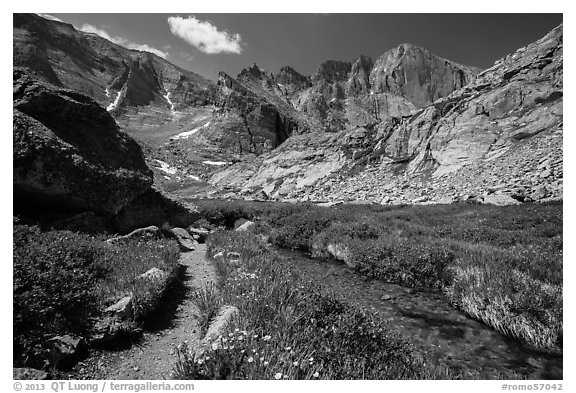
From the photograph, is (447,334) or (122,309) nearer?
(122,309)

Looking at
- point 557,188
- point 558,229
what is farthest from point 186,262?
point 557,188

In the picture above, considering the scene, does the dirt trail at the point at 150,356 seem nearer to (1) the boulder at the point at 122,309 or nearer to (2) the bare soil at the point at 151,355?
(2) the bare soil at the point at 151,355

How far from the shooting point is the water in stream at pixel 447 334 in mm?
5891

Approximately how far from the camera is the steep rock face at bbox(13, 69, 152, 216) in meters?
9.38

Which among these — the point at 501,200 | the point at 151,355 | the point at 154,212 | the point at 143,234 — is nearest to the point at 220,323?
the point at 151,355

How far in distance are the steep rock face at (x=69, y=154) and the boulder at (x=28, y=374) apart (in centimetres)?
Answer: 709

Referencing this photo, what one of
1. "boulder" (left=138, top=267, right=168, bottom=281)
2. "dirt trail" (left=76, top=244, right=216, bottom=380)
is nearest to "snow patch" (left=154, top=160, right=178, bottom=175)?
"boulder" (left=138, top=267, right=168, bottom=281)

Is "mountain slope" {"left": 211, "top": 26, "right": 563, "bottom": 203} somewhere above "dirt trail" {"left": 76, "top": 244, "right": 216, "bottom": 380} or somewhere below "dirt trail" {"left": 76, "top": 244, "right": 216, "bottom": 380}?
above

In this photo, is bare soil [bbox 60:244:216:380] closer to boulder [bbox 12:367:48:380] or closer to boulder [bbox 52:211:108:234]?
boulder [bbox 12:367:48:380]

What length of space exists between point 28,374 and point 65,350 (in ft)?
1.96

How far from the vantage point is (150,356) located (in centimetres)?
518

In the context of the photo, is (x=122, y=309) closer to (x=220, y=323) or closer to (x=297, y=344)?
(x=220, y=323)

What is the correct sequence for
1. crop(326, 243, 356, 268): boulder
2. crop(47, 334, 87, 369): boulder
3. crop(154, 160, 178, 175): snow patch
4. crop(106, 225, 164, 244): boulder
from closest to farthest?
1. crop(47, 334, 87, 369): boulder
2. crop(106, 225, 164, 244): boulder
3. crop(326, 243, 356, 268): boulder
4. crop(154, 160, 178, 175): snow patch

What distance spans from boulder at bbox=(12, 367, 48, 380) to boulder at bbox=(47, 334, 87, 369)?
0.79 ft
